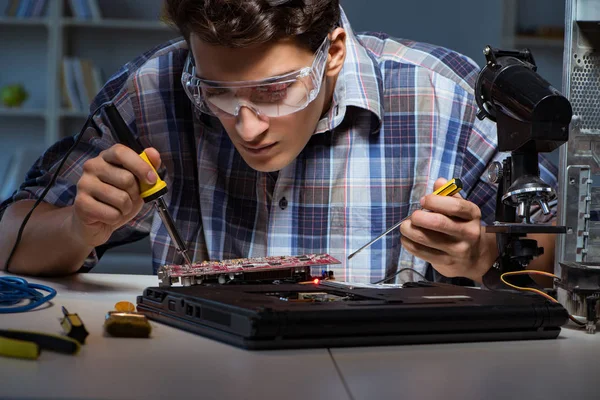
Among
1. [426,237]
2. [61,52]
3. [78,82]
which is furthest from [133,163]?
[61,52]

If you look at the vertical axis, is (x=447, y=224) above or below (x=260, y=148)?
below

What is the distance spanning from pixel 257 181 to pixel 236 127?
1.13 feet

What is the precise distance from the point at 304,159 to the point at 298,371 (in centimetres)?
104

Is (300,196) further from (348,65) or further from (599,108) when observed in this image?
(599,108)

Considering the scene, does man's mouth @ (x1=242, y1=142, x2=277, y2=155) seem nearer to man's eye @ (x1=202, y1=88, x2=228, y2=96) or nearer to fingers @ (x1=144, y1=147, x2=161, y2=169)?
man's eye @ (x1=202, y1=88, x2=228, y2=96)

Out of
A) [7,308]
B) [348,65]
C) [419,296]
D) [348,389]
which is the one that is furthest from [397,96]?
[348,389]

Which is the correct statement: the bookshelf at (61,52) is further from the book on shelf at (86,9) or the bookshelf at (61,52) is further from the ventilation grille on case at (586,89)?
the ventilation grille on case at (586,89)

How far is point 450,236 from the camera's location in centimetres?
125

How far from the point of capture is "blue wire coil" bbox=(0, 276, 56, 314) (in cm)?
96

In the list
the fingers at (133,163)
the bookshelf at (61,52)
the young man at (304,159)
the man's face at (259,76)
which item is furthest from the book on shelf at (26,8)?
the fingers at (133,163)

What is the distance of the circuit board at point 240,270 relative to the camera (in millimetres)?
1102

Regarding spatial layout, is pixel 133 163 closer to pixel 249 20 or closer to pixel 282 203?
pixel 249 20

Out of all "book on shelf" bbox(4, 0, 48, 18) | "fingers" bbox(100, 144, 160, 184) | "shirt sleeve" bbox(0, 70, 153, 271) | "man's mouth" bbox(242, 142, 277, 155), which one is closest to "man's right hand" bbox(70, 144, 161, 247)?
"fingers" bbox(100, 144, 160, 184)

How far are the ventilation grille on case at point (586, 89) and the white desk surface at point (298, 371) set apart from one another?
42cm
